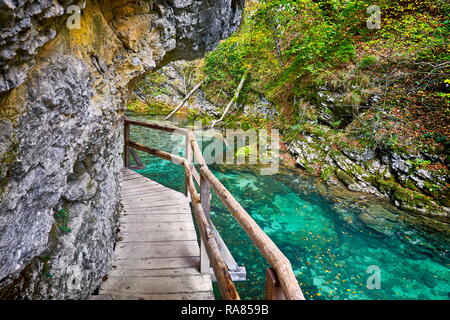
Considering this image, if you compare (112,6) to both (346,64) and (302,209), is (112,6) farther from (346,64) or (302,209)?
(346,64)

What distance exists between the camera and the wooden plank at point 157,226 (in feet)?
14.3

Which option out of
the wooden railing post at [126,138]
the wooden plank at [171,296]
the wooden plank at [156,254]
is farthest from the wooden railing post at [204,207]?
the wooden railing post at [126,138]

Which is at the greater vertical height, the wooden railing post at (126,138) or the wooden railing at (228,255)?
the wooden railing post at (126,138)

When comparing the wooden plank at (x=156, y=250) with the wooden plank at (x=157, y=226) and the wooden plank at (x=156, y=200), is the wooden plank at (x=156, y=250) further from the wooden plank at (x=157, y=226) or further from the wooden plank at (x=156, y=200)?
the wooden plank at (x=156, y=200)

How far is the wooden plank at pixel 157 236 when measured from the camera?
13.4 ft

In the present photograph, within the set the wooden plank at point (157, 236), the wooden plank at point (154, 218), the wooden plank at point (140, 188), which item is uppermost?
the wooden plank at point (140, 188)

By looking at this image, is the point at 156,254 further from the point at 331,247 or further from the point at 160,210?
the point at 331,247

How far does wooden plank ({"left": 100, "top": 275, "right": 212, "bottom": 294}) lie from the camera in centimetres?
305

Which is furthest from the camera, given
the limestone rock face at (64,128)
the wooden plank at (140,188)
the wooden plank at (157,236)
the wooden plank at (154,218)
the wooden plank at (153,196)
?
the wooden plank at (140,188)

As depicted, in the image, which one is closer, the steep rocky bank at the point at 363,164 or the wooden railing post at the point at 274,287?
the wooden railing post at the point at 274,287

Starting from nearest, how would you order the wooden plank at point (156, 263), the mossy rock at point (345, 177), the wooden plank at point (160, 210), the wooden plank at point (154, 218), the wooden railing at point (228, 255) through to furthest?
the wooden railing at point (228, 255), the wooden plank at point (156, 263), the wooden plank at point (154, 218), the wooden plank at point (160, 210), the mossy rock at point (345, 177)

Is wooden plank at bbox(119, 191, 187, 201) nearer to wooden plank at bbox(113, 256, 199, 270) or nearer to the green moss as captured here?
wooden plank at bbox(113, 256, 199, 270)

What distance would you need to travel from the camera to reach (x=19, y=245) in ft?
5.73

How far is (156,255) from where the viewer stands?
3.71 meters
